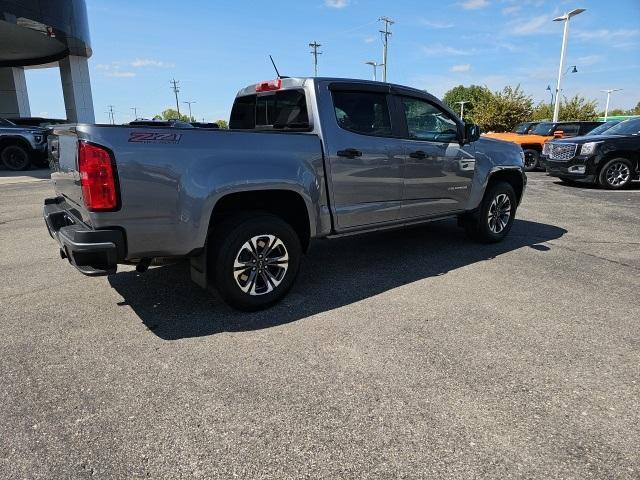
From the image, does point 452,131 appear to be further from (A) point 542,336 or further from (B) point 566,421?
(B) point 566,421

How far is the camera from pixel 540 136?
16.2 meters

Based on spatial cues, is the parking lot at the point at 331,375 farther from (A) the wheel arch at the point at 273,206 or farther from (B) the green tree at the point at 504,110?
(B) the green tree at the point at 504,110

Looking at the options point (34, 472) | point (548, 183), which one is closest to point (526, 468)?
point (34, 472)

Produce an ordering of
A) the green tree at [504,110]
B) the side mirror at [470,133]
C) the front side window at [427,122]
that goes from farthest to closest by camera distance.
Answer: the green tree at [504,110]
the side mirror at [470,133]
the front side window at [427,122]

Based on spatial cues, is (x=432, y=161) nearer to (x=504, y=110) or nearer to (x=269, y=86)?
(x=269, y=86)

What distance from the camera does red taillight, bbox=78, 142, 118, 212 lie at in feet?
9.69

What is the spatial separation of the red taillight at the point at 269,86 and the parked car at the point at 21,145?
12505 millimetres

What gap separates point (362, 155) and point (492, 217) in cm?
254

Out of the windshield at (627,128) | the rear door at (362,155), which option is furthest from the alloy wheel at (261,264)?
the windshield at (627,128)

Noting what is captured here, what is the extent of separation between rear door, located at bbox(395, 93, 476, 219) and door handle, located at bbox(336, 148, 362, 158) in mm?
697

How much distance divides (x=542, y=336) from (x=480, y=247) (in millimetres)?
2669

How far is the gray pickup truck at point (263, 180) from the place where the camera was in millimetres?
3049

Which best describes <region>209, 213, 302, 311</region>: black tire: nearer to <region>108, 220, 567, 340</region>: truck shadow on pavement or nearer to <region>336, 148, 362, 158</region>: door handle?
<region>108, 220, 567, 340</region>: truck shadow on pavement

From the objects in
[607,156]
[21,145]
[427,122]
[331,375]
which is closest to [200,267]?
[331,375]
